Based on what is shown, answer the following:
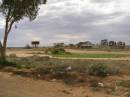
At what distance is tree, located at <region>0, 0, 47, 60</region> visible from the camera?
34.7 metres

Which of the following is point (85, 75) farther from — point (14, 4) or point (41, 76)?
point (14, 4)

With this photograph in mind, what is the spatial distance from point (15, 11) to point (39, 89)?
15612mm

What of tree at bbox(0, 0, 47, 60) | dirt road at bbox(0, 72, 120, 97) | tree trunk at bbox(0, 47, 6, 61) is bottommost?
dirt road at bbox(0, 72, 120, 97)

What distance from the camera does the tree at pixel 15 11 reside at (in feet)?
114

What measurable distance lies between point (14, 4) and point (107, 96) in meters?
17.0

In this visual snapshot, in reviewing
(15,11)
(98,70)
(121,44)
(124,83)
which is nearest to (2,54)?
(15,11)

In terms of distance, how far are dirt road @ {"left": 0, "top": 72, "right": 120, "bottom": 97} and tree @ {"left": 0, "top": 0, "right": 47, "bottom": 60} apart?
40.1 ft

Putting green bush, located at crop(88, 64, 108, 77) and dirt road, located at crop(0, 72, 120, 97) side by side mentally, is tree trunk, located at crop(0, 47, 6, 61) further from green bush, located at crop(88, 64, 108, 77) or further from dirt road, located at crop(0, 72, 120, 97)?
dirt road, located at crop(0, 72, 120, 97)

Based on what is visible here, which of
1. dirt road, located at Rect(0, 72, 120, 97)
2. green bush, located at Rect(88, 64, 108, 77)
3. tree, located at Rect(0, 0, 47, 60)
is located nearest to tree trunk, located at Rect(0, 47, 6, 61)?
tree, located at Rect(0, 0, 47, 60)

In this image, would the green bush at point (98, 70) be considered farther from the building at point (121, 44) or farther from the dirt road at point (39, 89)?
the building at point (121, 44)

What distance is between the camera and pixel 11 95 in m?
17.3

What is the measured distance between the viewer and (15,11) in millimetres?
34938

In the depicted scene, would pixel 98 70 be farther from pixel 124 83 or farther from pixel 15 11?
pixel 15 11

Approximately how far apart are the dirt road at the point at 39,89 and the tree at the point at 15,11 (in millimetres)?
12221
